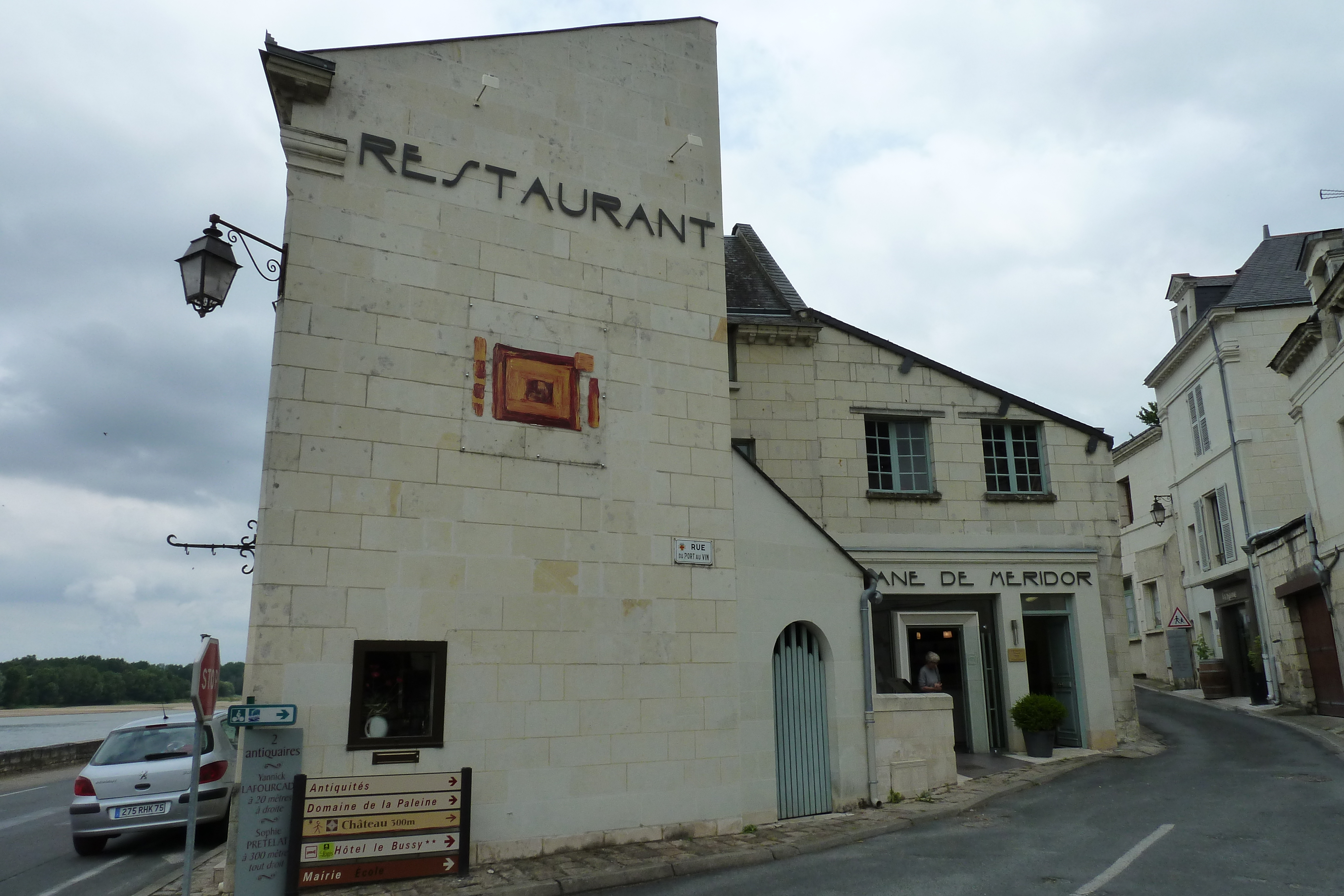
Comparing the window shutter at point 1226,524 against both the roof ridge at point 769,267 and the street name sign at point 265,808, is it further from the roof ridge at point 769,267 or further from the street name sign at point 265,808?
the street name sign at point 265,808

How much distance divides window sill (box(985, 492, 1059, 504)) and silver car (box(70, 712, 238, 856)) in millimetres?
12426

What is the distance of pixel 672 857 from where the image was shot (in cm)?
820

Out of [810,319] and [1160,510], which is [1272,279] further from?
[810,319]

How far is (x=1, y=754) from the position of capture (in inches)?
661

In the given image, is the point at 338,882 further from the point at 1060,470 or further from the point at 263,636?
the point at 1060,470

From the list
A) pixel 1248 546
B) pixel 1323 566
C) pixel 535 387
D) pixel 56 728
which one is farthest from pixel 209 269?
pixel 56 728

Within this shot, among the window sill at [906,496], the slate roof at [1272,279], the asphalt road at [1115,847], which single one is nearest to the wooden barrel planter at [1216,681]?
the slate roof at [1272,279]

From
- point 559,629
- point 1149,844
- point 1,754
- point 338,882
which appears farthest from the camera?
point 1,754

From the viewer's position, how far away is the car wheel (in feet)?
31.1

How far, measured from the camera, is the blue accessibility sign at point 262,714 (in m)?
7.01

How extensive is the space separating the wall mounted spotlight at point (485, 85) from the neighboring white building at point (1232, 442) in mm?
19363

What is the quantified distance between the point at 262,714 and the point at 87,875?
3.60 meters

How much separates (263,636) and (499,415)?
2970mm

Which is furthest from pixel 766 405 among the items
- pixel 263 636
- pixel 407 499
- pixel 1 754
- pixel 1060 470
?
pixel 1 754
